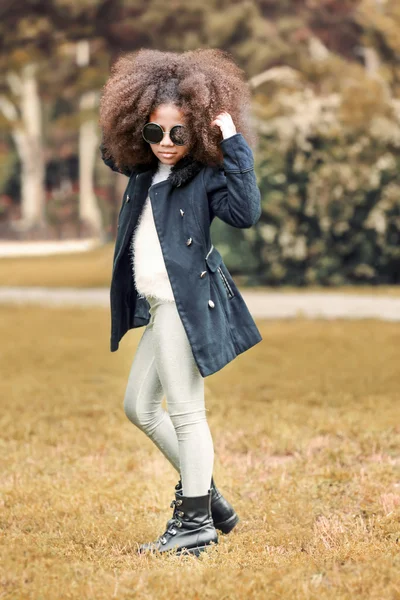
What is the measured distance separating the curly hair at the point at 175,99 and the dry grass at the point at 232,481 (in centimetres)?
142

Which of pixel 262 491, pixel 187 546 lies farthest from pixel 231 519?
pixel 262 491

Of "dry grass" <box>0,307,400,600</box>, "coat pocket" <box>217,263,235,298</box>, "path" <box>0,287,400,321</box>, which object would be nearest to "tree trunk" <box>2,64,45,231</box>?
"path" <box>0,287,400,321</box>

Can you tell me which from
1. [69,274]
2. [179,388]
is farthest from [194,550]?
[69,274]

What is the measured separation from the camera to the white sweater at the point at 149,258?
12.0 feet

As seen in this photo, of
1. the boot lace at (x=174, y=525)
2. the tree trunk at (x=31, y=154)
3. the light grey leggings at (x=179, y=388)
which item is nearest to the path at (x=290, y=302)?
the light grey leggings at (x=179, y=388)

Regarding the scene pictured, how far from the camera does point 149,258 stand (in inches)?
145

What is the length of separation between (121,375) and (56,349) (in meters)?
1.48

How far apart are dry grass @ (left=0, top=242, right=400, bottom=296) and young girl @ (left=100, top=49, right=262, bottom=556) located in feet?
31.0

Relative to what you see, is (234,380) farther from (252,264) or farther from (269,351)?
(252,264)

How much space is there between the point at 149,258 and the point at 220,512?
102 cm

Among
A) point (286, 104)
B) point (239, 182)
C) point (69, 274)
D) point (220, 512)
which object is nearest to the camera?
point (239, 182)

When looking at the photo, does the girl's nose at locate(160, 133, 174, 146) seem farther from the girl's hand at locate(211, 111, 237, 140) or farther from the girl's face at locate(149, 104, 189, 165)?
the girl's hand at locate(211, 111, 237, 140)

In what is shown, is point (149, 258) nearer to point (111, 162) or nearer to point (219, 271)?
point (219, 271)

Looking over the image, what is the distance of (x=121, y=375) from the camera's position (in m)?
8.20
